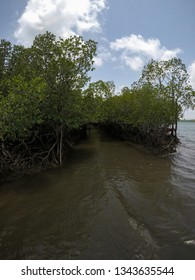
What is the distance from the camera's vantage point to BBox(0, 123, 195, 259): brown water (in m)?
5.91

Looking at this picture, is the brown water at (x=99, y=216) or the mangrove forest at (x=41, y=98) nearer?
the brown water at (x=99, y=216)

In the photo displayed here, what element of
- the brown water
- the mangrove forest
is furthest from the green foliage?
the brown water

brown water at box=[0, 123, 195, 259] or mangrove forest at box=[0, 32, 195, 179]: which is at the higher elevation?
mangrove forest at box=[0, 32, 195, 179]

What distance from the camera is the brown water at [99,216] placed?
591 cm

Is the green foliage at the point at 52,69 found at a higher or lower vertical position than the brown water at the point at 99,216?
higher

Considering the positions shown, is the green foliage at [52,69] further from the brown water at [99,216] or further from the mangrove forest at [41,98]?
the brown water at [99,216]

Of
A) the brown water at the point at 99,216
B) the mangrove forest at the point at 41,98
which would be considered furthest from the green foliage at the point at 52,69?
the brown water at the point at 99,216

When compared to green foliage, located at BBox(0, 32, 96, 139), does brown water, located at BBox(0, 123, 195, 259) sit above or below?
below

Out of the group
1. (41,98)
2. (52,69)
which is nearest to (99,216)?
(41,98)

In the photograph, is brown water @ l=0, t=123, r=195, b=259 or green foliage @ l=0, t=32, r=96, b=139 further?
green foliage @ l=0, t=32, r=96, b=139

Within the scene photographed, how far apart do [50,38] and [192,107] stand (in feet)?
53.0

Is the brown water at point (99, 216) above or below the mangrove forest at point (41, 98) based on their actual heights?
below

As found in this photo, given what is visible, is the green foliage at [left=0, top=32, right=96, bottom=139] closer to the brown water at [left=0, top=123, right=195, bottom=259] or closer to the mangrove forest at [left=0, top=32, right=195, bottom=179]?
the mangrove forest at [left=0, top=32, right=195, bottom=179]

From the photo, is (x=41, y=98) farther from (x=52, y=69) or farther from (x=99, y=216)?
(x=99, y=216)
